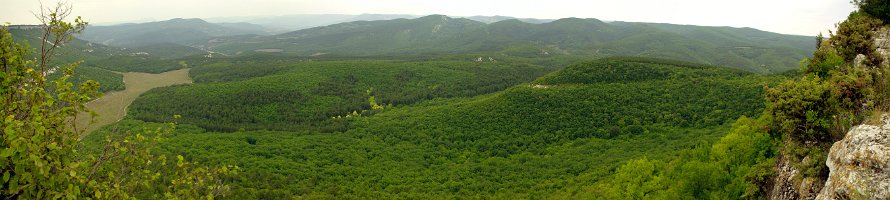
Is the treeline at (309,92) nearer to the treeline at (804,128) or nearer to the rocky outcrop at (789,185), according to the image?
the treeline at (804,128)

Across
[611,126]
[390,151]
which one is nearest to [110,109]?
[390,151]

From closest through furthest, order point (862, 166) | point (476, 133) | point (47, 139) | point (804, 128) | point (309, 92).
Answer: point (47, 139)
point (862, 166)
point (804, 128)
point (476, 133)
point (309, 92)

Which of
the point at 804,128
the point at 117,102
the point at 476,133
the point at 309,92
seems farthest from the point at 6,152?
Result: the point at 117,102

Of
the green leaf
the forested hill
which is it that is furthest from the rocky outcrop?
the forested hill

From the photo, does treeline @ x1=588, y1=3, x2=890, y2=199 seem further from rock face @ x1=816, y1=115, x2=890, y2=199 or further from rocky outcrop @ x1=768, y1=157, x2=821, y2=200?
rock face @ x1=816, y1=115, x2=890, y2=199

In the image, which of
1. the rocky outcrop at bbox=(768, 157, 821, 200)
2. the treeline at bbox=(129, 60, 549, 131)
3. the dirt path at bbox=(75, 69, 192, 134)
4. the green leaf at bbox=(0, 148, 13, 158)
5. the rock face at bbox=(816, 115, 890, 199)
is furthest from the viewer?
the treeline at bbox=(129, 60, 549, 131)

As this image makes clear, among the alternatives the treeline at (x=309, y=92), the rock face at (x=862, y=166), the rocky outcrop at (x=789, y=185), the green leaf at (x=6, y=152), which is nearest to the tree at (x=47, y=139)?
the green leaf at (x=6, y=152)

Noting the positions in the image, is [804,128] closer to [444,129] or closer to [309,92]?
[444,129]

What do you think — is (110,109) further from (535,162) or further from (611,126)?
(611,126)
